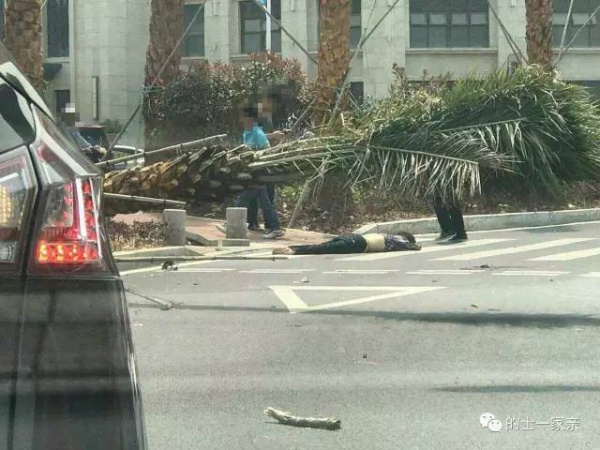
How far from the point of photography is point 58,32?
30344mm

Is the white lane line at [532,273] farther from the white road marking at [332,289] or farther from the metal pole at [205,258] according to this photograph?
the metal pole at [205,258]

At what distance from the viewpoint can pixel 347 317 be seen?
256 inches

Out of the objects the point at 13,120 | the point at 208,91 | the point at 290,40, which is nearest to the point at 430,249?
the point at 13,120

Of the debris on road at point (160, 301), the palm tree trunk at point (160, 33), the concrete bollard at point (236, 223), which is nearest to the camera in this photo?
the debris on road at point (160, 301)

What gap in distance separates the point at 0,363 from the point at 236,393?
9.39 feet

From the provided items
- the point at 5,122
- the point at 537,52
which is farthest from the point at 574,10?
the point at 5,122

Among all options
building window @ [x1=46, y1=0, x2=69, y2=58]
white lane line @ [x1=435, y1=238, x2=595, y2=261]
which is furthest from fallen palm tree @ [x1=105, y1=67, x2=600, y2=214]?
building window @ [x1=46, y1=0, x2=69, y2=58]

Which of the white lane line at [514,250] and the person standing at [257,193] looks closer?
the person standing at [257,193]

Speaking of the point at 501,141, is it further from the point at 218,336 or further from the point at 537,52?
the point at 537,52

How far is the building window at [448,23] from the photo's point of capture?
3158 cm

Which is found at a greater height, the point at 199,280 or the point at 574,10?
the point at 574,10

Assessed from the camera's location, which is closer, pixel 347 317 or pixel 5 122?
pixel 5 122

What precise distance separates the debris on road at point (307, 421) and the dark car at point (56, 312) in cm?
217

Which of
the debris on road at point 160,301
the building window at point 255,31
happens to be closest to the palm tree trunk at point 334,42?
the debris on road at point 160,301
